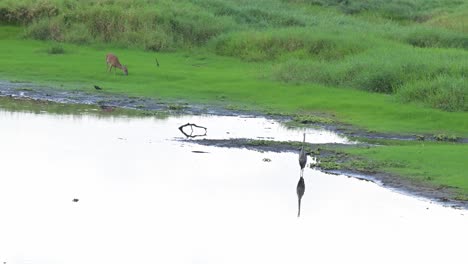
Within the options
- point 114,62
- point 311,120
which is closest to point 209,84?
point 114,62

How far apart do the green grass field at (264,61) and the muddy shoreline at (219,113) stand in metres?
0.48

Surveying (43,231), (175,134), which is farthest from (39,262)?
(175,134)

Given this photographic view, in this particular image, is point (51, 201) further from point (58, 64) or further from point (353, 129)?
point (58, 64)

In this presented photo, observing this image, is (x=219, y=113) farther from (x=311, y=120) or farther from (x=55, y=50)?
(x=55, y=50)

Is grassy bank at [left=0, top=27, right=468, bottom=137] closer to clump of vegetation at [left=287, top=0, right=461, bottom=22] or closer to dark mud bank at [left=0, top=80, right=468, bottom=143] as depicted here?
dark mud bank at [left=0, top=80, right=468, bottom=143]

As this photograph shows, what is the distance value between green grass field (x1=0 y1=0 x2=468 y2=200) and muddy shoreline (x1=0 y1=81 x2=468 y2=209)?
0.48m

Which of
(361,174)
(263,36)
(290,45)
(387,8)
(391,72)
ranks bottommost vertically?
(361,174)

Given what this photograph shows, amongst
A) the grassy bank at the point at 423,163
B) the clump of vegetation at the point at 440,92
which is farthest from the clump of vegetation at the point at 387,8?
the grassy bank at the point at 423,163

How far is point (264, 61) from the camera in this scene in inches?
1168

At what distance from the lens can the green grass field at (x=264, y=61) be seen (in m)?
21.2

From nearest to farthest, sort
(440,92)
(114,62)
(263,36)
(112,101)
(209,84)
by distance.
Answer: (440,92)
(112,101)
(209,84)
(114,62)
(263,36)

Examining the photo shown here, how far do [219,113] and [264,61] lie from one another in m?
7.89

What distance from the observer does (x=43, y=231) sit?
11.6 meters

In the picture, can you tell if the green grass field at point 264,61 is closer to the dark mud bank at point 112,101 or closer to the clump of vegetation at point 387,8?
the dark mud bank at point 112,101
